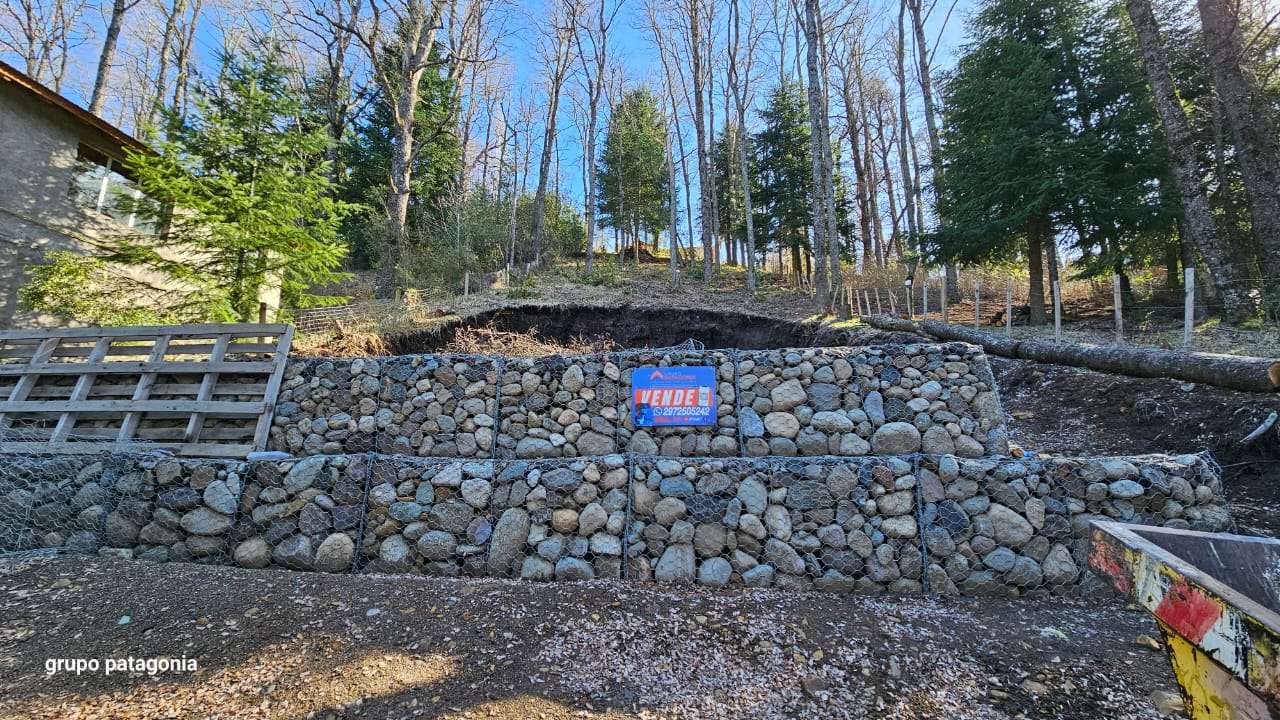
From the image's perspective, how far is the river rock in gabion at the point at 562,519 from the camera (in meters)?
3.66

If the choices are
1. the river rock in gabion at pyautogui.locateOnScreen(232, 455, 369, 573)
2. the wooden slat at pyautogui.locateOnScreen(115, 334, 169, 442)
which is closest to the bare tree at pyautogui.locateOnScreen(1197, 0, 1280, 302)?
the river rock in gabion at pyautogui.locateOnScreen(232, 455, 369, 573)

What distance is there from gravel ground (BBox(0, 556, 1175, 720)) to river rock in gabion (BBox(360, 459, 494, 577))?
270 millimetres

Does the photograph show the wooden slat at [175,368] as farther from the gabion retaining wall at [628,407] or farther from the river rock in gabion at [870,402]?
the river rock in gabion at [870,402]

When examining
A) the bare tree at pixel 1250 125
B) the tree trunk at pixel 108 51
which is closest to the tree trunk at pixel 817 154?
the bare tree at pixel 1250 125

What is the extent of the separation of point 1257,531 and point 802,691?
12.4 ft

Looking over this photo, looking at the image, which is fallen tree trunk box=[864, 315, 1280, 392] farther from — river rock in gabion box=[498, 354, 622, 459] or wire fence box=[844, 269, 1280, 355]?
river rock in gabion box=[498, 354, 622, 459]

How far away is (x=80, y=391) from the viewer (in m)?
5.04

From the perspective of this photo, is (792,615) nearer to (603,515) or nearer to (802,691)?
(802,691)

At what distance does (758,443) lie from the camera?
4504 mm

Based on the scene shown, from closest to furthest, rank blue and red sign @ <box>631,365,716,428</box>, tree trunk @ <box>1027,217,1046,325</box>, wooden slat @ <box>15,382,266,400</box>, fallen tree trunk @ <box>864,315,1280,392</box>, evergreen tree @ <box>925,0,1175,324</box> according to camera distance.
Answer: blue and red sign @ <box>631,365,716,428</box>
fallen tree trunk @ <box>864,315,1280,392</box>
wooden slat @ <box>15,382,266,400</box>
evergreen tree @ <box>925,0,1175,324</box>
tree trunk @ <box>1027,217,1046,325</box>

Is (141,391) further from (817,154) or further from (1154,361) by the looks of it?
(817,154)

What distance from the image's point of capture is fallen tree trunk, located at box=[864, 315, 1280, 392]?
4.75 metres

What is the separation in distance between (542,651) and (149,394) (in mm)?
5251

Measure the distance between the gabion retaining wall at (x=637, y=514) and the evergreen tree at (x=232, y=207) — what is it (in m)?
3.58
